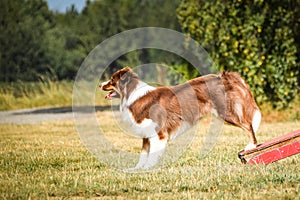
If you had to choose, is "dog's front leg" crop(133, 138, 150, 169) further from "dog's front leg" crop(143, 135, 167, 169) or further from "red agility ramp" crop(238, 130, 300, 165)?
"red agility ramp" crop(238, 130, 300, 165)

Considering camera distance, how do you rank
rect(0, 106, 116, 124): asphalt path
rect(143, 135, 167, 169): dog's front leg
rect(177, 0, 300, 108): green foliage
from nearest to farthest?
rect(143, 135, 167, 169): dog's front leg
rect(177, 0, 300, 108): green foliage
rect(0, 106, 116, 124): asphalt path

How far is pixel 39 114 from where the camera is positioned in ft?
47.9

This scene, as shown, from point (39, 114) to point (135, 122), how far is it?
899cm

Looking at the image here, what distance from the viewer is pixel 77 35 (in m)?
26.6

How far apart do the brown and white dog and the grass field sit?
398 millimetres

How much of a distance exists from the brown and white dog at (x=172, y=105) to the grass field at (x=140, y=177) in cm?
40

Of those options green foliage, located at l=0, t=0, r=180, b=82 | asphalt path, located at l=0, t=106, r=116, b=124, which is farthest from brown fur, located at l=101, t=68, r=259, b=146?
green foliage, located at l=0, t=0, r=180, b=82

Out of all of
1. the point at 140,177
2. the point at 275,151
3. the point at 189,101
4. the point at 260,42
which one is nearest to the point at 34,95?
the point at 260,42

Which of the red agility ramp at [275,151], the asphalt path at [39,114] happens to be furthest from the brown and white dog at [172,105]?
the asphalt path at [39,114]

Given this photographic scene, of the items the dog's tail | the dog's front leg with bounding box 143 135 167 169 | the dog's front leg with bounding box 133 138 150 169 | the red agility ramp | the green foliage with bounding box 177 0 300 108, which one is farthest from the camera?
the green foliage with bounding box 177 0 300 108

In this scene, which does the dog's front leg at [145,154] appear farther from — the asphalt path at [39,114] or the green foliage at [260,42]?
the asphalt path at [39,114]

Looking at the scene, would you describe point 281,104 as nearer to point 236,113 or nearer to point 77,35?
point 236,113

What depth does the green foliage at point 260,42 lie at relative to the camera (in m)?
10.8

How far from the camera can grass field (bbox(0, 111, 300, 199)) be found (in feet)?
14.5
